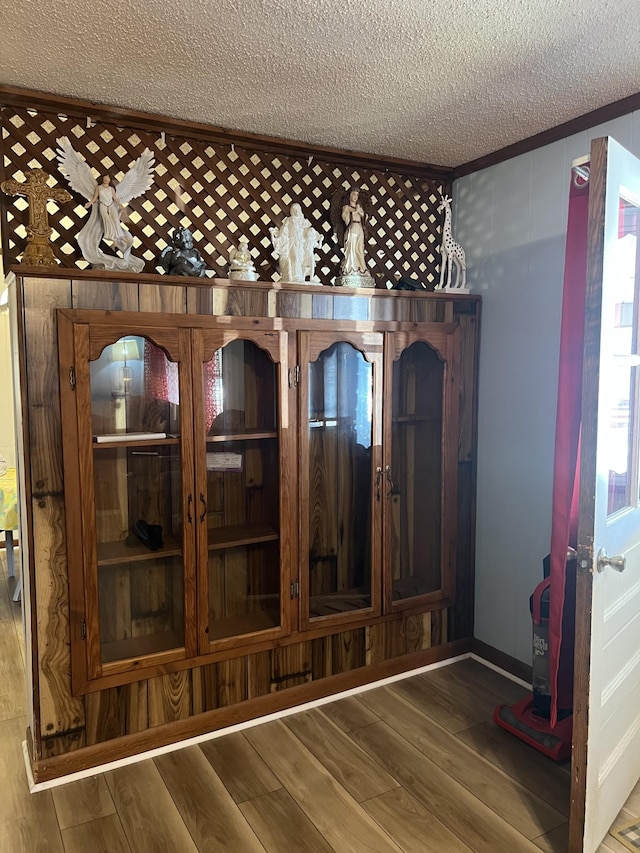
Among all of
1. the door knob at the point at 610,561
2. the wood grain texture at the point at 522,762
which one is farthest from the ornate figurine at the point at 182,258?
the wood grain texture at the point at 522,762

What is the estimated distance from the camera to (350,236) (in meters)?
2.81

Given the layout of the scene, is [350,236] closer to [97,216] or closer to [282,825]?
[97,216]

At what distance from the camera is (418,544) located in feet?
9.84

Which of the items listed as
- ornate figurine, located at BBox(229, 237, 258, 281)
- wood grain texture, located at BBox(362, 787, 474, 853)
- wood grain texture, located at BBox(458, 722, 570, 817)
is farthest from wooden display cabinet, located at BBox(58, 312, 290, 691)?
wood grain texture, located at BBox(458, 722, 570, 817)

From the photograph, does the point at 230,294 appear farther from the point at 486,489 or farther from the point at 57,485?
the point at 486,489

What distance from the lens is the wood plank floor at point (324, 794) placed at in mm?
1962

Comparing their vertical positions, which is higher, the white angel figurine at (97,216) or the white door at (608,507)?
the white angel figurine at (97,216)

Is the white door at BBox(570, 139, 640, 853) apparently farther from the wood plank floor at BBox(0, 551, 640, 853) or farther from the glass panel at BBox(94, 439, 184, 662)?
the glass panel at BBox(94, 439, 184, 662)

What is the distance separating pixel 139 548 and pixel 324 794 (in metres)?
1.06

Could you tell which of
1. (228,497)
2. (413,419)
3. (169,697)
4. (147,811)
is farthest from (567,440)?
(147,811)

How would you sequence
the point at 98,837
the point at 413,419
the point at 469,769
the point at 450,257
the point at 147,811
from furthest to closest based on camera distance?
1. the point at 450,257
2. the point at 413,419
3. the point at 469,769
4. the point at 147,811
5. the point at 98,837

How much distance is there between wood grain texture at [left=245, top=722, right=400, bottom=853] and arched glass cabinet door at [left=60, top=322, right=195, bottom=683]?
0.48m

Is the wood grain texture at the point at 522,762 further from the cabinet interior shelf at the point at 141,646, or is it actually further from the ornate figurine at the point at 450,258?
the ornate figurine at the point at 450,258

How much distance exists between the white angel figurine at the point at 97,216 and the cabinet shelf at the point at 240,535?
1.05 meters
